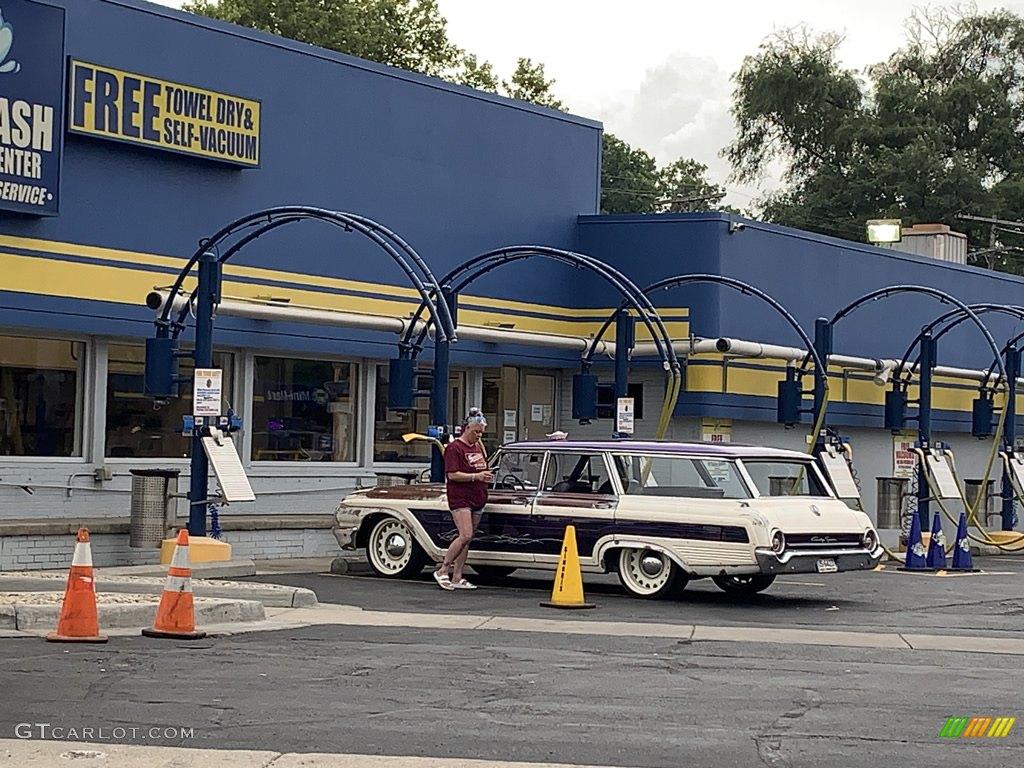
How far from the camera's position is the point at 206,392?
65.4 feet

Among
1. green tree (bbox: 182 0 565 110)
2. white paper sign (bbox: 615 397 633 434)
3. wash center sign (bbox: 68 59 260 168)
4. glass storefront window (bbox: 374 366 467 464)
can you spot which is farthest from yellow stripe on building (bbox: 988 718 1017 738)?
green tree (bbox: 182 0 565 110)

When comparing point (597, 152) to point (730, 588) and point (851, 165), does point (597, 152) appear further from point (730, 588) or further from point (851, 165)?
point (851, 165)

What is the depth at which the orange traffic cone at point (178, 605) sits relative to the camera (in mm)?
13812

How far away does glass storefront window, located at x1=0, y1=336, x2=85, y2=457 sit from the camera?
21.7m

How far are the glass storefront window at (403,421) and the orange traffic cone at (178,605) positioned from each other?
12.5 m

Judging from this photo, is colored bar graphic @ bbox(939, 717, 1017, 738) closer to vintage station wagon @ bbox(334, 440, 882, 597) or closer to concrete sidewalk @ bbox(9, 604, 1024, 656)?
concrete sidewalk @ bbox(9, 604, 1024, 656)

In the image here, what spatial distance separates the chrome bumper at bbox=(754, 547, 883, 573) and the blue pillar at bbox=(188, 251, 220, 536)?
639cm

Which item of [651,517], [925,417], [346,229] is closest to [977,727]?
[651,517]

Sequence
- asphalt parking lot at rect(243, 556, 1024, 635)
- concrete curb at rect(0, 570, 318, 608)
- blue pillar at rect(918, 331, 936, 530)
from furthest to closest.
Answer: blue pillar at rect(918, 331, 936, 530) → asphalt parking lot at rect(243, 556, 1024, 635) → concrete curb at rect(0, 570, 318, 608)

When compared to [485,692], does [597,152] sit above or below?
above

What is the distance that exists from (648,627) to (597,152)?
16267 millimetres

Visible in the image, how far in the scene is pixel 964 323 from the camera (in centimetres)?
3612

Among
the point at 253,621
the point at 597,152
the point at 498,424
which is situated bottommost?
the point at 253,621

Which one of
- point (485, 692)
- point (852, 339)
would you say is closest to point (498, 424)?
point (852, 339)
